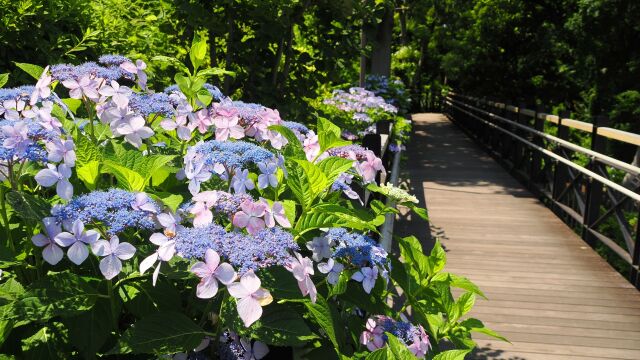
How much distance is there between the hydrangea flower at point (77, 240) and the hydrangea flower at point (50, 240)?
3 centimetres

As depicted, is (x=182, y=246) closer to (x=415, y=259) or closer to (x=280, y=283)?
(x=280, y=283)

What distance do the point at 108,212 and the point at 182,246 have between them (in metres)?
0.16

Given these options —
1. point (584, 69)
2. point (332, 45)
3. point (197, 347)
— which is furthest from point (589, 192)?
point (584, 69)

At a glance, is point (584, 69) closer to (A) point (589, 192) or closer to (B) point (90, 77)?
(A) point (589, 192)

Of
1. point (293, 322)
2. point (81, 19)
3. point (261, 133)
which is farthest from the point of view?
point (81, 19)

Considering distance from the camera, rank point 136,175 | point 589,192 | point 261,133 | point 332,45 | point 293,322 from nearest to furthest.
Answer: point 293,322 < point 136,175 < point 261,133 < point 332,45 < point 589,192

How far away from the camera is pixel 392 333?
141cm

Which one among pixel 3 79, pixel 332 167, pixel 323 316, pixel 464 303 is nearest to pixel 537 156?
pixel 464 303

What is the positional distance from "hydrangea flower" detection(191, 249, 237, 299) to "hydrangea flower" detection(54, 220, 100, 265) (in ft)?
0.64

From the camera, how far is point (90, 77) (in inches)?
57.0

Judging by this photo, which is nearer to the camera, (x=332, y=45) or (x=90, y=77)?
(x=90, y=77)

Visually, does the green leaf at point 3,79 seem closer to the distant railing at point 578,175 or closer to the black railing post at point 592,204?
the distant railing at point 578,175

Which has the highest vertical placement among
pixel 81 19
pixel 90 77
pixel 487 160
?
pixel 81 19

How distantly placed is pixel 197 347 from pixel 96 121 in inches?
30.2
